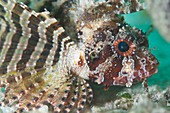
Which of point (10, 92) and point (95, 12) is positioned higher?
point (95, 12)

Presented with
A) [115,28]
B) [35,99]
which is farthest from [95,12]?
[35,99]

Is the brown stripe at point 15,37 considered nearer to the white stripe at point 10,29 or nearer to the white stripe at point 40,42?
the white stripe at point 10,29

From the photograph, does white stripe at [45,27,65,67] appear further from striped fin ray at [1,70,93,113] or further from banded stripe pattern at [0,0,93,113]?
striped fin ray at [1,70,93,113]

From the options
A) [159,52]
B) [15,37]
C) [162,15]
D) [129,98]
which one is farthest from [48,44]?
[159,52]

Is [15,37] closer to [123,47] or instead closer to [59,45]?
[59,45]

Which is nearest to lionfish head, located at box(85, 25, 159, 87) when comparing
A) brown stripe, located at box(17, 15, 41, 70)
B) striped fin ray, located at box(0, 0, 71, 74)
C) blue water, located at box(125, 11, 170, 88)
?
blue water, located at box(125, 11, 170, 88)

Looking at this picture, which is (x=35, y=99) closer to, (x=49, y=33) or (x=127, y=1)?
(x=49, y=33)
